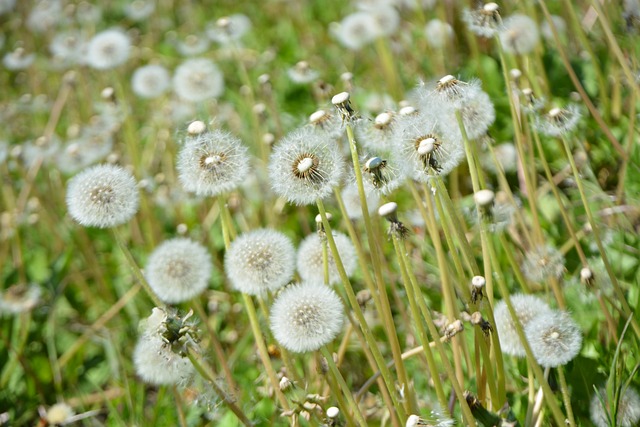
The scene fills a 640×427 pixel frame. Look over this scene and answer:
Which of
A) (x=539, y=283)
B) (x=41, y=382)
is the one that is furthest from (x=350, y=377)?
(x=41, y=382)

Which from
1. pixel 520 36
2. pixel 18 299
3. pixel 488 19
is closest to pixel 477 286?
pixel 488 19

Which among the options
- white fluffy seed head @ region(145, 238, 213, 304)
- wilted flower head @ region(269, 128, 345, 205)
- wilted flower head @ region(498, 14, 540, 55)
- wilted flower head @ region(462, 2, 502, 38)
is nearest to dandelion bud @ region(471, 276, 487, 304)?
wilted flower head @ region(269, 128, 345, 205)

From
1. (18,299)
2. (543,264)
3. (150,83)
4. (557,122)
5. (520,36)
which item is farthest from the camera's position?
(150,83)

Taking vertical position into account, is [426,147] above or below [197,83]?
above

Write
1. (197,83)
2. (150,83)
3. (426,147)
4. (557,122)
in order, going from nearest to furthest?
1. (426,147)
2. (557,122)
3. (197,83)
4. (150,83)

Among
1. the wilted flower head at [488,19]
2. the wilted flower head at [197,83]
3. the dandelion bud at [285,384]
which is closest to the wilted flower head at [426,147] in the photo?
the wilted flower head at [488,19]

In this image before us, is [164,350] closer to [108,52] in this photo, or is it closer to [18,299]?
[18,299]
